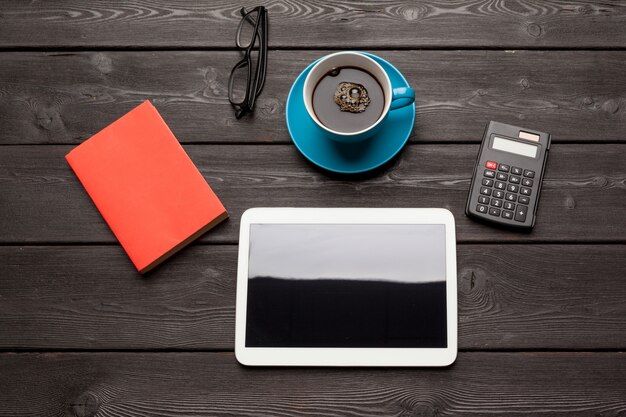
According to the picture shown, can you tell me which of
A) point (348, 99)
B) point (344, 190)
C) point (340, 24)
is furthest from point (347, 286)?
point (340, 24)

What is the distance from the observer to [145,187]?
657mm

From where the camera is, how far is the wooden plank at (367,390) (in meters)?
0.63

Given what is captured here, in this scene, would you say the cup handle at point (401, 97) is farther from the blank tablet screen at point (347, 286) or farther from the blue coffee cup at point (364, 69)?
the blank tablet screen at point (347, 286)

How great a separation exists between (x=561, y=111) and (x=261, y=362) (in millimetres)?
529

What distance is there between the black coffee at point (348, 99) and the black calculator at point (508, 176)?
A: 16 centimetres

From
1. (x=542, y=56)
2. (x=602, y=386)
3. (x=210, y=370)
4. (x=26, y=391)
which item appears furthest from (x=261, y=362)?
(x=542, y=56)

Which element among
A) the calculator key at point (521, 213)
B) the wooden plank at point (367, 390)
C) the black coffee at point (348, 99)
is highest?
the black coffee at point (348, 99)

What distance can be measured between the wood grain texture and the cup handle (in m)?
0.13

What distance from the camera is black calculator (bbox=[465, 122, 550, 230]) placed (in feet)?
2.12

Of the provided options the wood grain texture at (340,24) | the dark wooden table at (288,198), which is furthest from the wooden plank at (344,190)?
the wood grain texture at (340,24)

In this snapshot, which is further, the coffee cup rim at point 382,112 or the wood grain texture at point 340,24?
the wood grain texture at point 340,24

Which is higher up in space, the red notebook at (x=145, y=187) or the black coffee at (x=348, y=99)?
the black coffee at (x=348, y=99)

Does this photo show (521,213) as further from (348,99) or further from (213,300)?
(213,300)

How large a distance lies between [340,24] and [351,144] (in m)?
0.19
